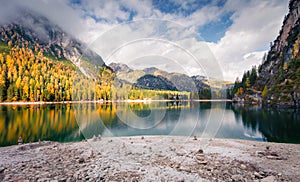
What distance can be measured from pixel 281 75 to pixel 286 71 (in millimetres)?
2274

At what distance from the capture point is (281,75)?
71.9m

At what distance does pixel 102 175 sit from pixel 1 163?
548cm

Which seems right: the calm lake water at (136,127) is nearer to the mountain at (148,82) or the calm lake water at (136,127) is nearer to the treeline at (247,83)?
the mountain at (148,82)

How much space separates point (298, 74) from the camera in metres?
60.0

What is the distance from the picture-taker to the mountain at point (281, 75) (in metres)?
58.6

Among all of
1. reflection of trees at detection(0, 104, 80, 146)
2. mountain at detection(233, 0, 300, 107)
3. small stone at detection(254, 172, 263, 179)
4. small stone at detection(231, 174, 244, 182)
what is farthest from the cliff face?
reflection of trees at detection(0, 104, 80, 146)

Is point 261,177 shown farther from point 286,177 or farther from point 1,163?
point 1,163

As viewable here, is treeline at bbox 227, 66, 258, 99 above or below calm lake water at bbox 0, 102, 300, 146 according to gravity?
above

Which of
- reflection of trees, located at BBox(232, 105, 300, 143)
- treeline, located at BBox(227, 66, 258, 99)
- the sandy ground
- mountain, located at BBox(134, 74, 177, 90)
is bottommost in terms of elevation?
reflection of trees, located at BBox(232, 105, 300, 143)

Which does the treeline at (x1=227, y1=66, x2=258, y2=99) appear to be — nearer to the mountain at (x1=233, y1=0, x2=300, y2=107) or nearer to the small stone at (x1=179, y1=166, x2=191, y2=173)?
the mountain at (x1=233, y1=0, x2=300, y2=107)

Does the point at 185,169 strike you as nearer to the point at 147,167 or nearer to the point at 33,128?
the point at 147,167

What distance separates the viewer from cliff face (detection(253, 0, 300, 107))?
57.6 metres

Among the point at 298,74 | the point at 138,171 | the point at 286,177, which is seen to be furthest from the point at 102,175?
the point at 298,74

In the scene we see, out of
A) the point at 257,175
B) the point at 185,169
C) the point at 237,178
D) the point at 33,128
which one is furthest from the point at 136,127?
the point at 33,128
